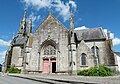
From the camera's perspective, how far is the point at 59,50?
78.1ft

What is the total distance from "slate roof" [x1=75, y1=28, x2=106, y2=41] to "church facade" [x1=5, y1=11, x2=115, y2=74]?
210 mm

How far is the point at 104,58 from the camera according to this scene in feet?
85.9

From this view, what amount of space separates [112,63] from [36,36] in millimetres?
15479

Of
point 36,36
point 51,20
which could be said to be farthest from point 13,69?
point 51,20

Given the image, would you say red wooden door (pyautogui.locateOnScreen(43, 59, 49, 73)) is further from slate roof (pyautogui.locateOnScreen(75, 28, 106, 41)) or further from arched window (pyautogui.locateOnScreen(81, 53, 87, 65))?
slate roof (pyautogui.locateOnScreen(75, 28, 106, 41))

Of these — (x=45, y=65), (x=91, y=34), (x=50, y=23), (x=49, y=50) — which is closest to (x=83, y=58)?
(x=49, y=50)

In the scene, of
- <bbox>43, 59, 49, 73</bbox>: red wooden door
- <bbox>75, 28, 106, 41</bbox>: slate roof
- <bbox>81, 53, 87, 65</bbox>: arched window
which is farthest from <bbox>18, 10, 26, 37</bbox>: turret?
<bbox>81, 53, 87, 65</bbox>: arched window

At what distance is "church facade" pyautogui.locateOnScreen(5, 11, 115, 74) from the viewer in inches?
900

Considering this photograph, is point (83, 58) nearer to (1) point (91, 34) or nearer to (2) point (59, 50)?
(2) point (59, 50)

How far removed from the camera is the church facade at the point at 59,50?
900 inches

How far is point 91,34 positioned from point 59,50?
9637 mm

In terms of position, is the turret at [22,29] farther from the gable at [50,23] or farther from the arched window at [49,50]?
the arched window at [49,50]

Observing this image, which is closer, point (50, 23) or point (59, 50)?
point (59, 50)

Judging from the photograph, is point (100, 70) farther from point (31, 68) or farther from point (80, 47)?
point (31, 68)
